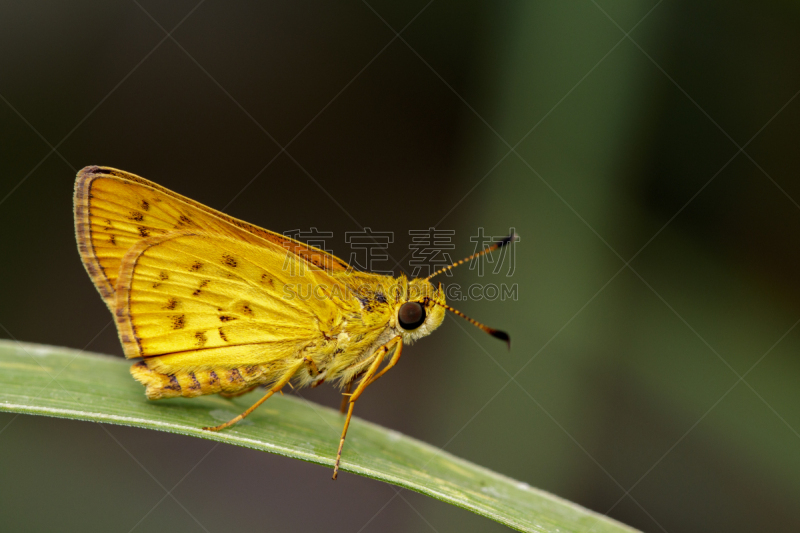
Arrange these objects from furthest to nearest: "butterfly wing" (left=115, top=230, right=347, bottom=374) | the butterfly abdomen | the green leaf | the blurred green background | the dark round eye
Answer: the blurred green background
the dark round eye
"butterfly wing" (left=115, top=230, right=347, bottom=374)
the butterfly abdomen
the green leaf

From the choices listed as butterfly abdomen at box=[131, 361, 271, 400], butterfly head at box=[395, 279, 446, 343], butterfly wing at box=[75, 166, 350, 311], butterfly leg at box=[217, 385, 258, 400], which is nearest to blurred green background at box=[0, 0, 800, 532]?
butterfly leg at box=[217, 385, 258, 400]

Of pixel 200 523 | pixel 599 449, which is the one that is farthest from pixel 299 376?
pixel 599 449

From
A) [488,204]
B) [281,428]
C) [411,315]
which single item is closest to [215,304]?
[281,428]

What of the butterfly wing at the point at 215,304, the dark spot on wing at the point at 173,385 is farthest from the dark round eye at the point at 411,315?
the dark spot on wing at the point at 173,385

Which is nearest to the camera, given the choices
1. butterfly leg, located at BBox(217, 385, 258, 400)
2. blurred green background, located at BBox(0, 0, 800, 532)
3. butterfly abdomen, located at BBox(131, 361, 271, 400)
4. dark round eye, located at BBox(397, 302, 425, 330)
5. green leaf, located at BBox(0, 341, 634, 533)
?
green leaf, located at BBox(0, 341, 634, 533)

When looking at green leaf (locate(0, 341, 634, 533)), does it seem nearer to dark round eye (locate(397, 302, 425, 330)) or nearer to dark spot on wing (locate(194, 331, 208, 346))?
dark spot on wing (locate(194, 331, 208, 346))

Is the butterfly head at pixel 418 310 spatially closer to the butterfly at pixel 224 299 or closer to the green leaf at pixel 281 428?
the butterfly at pixel 224 299
